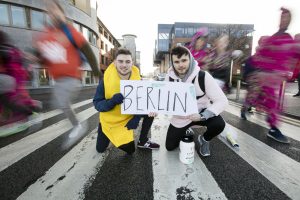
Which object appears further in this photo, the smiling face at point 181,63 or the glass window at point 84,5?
the glass window at point 84,5

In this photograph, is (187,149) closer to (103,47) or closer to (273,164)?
(273,164)

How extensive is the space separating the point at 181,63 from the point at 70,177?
2.00 m

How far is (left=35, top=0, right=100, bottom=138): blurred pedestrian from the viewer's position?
6.89 feet

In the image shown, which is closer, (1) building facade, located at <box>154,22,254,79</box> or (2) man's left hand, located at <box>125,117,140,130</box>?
(2) man's left hand, located at <box>125,117,140,130</box>

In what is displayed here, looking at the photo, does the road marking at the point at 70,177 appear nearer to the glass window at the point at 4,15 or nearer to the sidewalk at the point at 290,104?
the sidewalk at the point at 290,104

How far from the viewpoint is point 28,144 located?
10.7ft

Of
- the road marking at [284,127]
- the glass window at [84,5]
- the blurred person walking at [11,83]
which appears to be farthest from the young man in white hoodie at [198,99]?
the glass window at [84,5]

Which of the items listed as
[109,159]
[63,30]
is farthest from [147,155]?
[63,30]

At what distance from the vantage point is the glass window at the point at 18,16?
46.3 feet

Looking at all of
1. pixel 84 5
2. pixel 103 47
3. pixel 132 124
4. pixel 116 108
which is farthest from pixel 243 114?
pixel 103 47

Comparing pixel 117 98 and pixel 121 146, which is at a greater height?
pixel 117 98

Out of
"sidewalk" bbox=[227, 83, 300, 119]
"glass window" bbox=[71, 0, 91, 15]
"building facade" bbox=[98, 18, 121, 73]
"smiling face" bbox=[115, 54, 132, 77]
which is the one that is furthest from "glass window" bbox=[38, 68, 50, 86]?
"building facade" bbox=[98, 18, 121, 73]

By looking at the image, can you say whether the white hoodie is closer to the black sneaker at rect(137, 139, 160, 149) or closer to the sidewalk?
the black sneaker at rect(137, 139, 160, 149)

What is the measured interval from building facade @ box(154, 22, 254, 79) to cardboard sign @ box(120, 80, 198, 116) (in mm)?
840
